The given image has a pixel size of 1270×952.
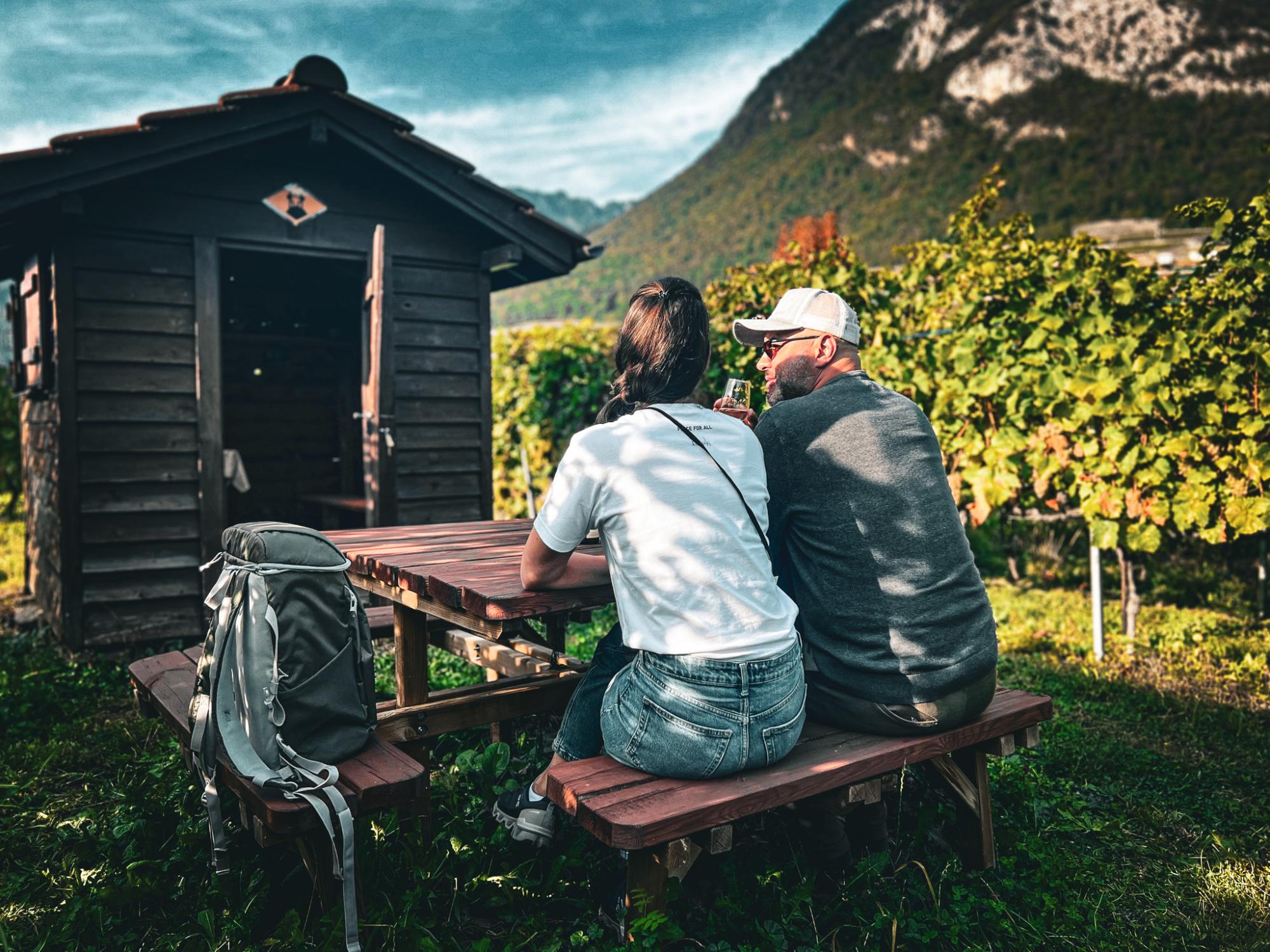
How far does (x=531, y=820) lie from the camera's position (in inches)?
94.9

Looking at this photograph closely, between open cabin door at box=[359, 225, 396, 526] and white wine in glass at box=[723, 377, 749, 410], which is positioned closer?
white wine in glass at box=[723, 377, 749, 410]

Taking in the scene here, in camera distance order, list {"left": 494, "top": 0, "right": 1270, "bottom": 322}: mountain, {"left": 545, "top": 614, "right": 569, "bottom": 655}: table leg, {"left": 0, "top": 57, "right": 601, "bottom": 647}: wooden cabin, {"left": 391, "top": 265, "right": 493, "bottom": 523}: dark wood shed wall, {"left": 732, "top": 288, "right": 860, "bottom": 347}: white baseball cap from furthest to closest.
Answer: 1. {"left": 494, "top": 0, "right": 1270, "bottom": 322}: mountain
2. {"left": 391, "top": 265, "right": 493, "bottom": 523}: dark wood shed wall
3. {"left": 0, "top": 57, "right": 601, "bottom": 647}: wooden cabin
4. {"left": 545, "top": 614, "right": 569, "bottom": 655}: table leg
5. {"left": 732, "top": 288, "right": 860, "bottom": 347}: white baseball cap

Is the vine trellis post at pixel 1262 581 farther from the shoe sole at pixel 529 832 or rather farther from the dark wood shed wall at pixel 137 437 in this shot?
the dark wood shed wall at pixel 137 437

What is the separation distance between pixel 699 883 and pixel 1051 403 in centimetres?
381

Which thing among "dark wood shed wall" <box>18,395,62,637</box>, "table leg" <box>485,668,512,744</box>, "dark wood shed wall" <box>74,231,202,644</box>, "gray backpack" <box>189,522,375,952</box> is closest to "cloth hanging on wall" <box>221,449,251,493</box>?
"dark wood shed wall" <box>18,395,62,637</box>

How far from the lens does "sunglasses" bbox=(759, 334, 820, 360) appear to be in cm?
256

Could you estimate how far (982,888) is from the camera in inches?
103

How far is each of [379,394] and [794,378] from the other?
3567mm

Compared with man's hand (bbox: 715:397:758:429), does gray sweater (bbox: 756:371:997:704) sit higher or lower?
lower

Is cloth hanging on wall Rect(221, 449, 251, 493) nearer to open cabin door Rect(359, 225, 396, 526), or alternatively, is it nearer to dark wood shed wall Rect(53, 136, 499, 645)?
dark wood shed wall Rect(53, 136, 499, 645)

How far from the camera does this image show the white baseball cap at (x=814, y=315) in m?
2.53

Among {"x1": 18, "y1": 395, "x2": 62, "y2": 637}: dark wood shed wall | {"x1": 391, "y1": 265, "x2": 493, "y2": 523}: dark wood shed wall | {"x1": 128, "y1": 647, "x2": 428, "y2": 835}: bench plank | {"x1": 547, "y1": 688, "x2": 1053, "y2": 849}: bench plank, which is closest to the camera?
{"x1": 547, "y1": 688, "x2": 1053, "y2": 849}: bench plank

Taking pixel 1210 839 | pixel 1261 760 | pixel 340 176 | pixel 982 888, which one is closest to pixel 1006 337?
pixel 1261 760

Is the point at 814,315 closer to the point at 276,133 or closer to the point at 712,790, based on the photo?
the point at 712,790
